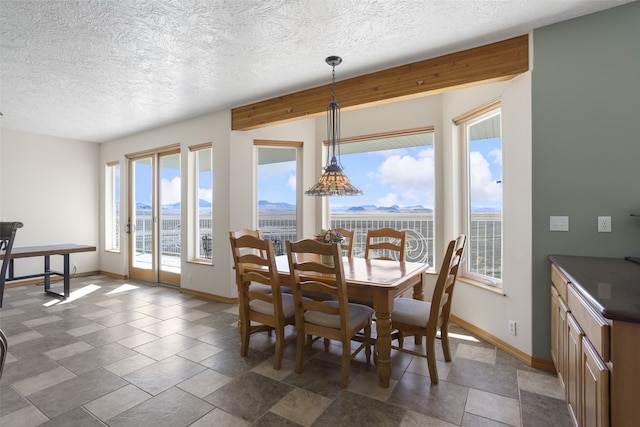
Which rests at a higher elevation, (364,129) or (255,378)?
(364,129)

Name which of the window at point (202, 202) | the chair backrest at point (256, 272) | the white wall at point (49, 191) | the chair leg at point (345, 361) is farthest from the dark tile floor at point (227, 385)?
the white wall at point (49, 191)

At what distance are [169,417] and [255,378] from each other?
62cm

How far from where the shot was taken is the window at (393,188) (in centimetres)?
402

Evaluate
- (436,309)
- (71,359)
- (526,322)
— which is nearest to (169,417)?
(71,359)

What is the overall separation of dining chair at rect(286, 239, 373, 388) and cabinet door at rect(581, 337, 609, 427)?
1265 millimetres

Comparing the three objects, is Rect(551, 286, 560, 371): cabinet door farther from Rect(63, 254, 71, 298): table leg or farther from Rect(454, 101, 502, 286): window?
Rect(63, 254, 71, 298): table leg

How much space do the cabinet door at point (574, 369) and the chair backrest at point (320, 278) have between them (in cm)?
126

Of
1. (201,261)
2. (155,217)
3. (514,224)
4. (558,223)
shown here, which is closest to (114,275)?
(155,217)

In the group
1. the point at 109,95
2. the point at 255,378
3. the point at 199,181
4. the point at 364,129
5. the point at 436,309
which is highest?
the point at 109,95

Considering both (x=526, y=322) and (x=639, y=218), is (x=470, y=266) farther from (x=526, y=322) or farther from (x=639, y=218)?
(x=639, y=218)

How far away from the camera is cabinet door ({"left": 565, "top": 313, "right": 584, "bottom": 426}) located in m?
1.56

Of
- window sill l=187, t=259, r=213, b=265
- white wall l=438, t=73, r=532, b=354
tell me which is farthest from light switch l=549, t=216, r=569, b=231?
window sill l=187, t=259, r=213, b=265

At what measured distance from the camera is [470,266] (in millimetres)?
3508

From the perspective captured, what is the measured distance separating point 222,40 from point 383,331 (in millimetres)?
2566
